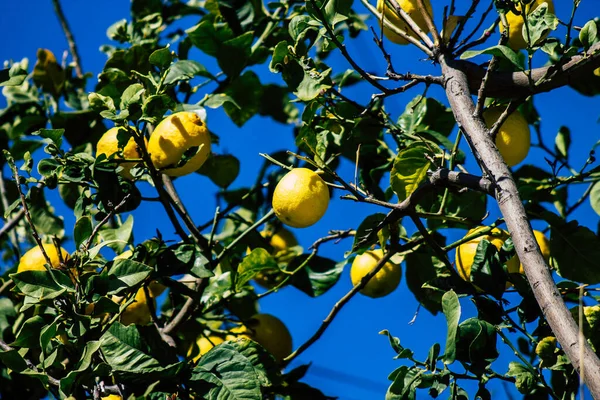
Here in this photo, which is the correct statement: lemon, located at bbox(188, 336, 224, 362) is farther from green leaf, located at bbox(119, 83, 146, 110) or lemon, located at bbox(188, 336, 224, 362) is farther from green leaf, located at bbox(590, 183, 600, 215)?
green leaf, located at bbox(590, 183, 600, 215)

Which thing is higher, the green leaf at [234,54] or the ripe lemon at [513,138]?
the green leaf at [234,54]

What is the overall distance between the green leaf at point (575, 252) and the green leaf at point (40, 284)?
83 cm

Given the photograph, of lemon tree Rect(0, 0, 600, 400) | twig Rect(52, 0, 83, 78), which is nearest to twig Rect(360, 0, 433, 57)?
lemon tree Rect(0, 0, 600, 400)

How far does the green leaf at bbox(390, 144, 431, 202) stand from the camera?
3.70 feet

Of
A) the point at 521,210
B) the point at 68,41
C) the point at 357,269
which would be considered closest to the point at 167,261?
the point at 357,269

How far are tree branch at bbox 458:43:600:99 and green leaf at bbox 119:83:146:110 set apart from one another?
46cm

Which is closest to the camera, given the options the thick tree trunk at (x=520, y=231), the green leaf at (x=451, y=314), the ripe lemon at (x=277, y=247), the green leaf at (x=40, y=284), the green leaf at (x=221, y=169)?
the thick tree trunk at (x=520, y=231)

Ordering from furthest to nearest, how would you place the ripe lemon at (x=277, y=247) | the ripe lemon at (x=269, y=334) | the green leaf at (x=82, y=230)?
the ripe lemon at (x=277, y=247)
the ripe lemon at (x=269, y=334)
the green leaf at (x=82, y=230)

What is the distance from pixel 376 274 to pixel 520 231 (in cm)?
63

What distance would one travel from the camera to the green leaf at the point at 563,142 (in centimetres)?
154

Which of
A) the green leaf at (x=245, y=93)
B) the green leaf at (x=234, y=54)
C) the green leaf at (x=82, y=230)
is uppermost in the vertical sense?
the green leaf at (x=234, y=54)

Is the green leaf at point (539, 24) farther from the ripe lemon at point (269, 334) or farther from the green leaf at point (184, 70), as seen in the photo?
the ripe lemon at point (269, 334)

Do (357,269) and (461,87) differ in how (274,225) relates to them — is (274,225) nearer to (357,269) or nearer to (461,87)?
(357,269)

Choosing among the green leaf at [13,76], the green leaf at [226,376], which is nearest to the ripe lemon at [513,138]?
the green leaf at [226,376]
